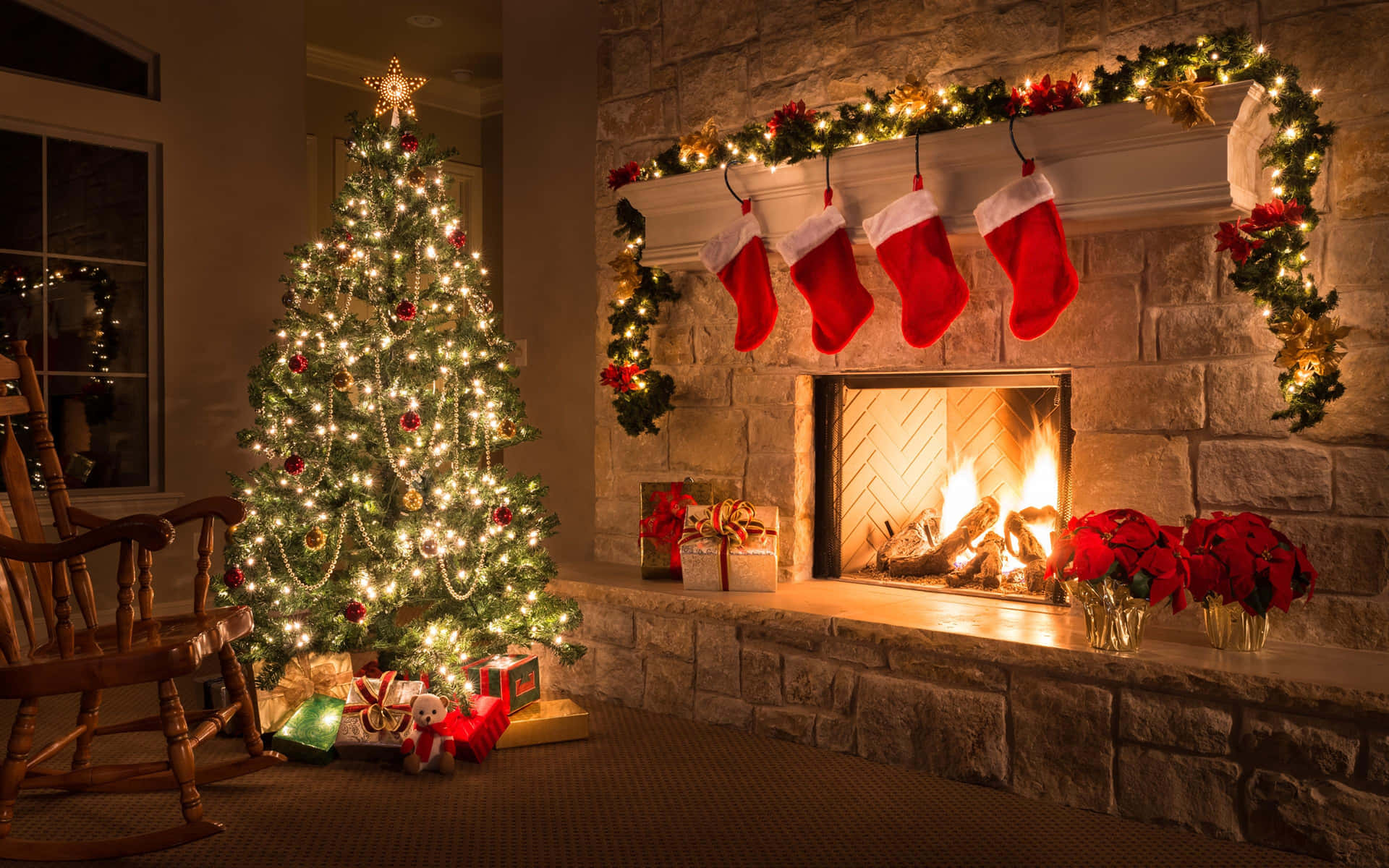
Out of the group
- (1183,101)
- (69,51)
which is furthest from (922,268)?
(69,51)

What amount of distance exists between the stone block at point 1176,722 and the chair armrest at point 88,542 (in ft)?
6.52

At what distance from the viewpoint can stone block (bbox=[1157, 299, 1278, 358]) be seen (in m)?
2.51

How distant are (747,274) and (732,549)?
0.80 m

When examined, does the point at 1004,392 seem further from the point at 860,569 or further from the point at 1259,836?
the point at 1259,836

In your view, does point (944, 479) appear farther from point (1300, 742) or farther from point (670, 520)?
point (1300, 742)

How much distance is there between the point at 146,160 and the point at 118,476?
1307 mm

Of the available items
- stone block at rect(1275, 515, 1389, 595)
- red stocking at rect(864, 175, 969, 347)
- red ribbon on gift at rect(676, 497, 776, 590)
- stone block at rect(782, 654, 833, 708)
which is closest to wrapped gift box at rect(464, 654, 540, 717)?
red ribbon on gift at rect(676, 497, 776, 590)

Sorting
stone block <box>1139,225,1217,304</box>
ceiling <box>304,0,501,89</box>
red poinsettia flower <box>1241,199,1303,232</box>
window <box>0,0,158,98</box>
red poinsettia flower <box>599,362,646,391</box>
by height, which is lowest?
red poinsettia flower <box>599,362,646,391</box>

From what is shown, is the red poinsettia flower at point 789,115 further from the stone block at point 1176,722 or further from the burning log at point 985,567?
the stone block at point 1176,722

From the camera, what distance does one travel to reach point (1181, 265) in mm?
2615

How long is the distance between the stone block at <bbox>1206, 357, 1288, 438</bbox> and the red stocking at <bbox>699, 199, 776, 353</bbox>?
116 cm

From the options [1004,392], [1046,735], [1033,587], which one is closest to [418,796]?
[1046,735]

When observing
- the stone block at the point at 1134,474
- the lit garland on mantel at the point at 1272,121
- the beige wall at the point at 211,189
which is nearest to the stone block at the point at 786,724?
the stone block at the point at 1134,474

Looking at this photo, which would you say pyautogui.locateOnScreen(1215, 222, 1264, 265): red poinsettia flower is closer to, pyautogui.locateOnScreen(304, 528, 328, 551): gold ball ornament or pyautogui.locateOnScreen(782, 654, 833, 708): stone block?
pyautogui.locateOnScreen(782, 654, 833, 708): stone block
